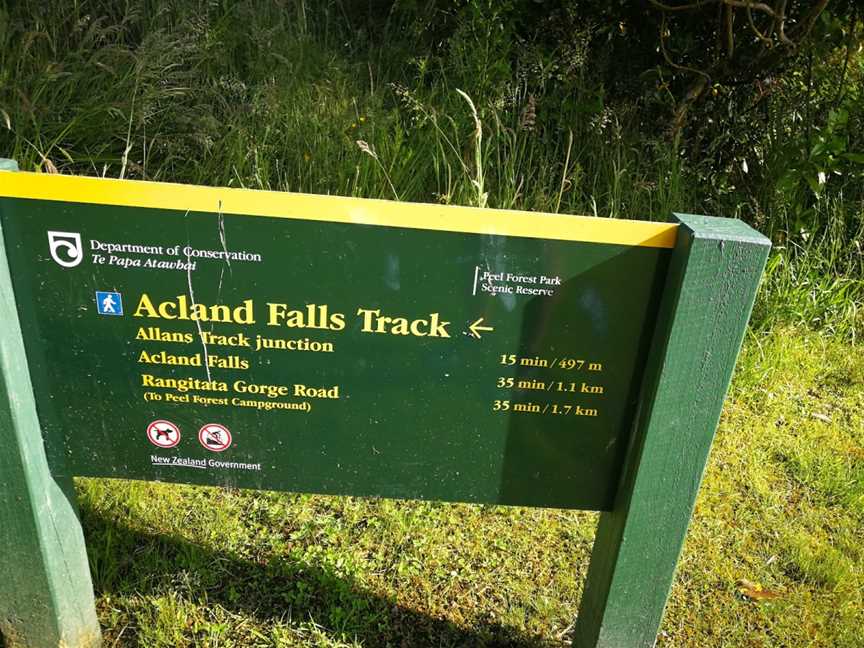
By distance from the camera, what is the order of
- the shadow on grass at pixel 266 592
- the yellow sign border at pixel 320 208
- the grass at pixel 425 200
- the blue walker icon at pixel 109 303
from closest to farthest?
the yellow sign border at pixel 320 208, the blue walker icon at pixel 109 303, the shadow on grass at pixel 266 592, the grass at pixel 425 200

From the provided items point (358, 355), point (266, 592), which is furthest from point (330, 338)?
point (266, 592)

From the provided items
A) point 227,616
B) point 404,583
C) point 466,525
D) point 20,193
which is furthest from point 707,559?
point 20,193

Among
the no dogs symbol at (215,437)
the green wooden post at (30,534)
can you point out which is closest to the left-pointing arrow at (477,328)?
the no dogs symbol at (215,437)

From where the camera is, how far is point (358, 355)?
1689mm

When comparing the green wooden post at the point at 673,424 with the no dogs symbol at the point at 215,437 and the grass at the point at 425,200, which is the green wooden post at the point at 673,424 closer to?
the grass at the point at 425,200

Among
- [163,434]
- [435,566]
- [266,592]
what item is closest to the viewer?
[163,434]

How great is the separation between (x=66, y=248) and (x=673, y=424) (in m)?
1.34

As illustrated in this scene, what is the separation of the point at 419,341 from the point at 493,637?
1206mm

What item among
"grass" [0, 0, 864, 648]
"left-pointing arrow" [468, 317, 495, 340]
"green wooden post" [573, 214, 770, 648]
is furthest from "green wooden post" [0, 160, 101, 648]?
"green wooden post" [573, 214, 770, 648]

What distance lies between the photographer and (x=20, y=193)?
1.50 m

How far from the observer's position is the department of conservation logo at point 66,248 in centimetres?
154

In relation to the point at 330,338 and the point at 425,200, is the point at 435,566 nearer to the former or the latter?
the point at 330,338

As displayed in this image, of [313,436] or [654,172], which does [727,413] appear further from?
[313,436]

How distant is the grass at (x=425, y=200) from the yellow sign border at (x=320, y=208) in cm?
113
